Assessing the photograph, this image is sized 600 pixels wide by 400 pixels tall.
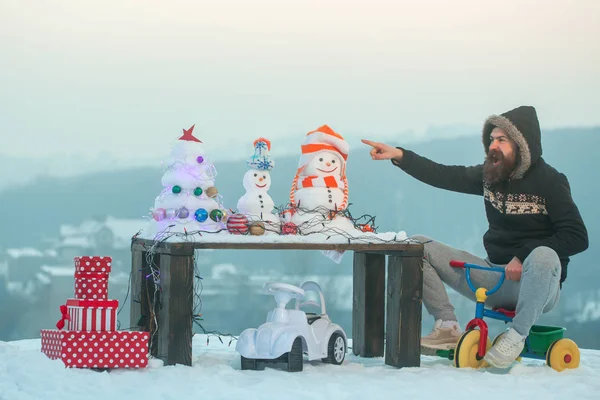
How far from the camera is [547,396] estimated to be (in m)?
2.96

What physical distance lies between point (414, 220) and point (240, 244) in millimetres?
2795

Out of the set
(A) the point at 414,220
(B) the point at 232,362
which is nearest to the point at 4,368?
(B) the point at 232,362

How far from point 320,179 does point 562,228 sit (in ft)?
3.23

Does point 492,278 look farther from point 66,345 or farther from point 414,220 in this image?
point 414,220

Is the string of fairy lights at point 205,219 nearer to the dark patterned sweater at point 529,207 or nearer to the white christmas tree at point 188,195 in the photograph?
the white christmas tree at point 188,195

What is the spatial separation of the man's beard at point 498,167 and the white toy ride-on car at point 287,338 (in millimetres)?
929

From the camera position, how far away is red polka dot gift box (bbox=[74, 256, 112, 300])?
3.26m

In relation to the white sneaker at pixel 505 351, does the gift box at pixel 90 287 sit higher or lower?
higher

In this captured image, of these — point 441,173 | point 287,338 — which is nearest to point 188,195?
point 287,338

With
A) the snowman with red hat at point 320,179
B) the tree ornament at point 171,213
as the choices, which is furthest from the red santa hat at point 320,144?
the tree ornament at point 171,213

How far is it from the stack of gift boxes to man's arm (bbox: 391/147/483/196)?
54.5 inches

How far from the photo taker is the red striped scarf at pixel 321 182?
141 inches

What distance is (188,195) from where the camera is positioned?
3.47 m

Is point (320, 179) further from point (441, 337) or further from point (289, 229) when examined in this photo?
point (441, 337)
